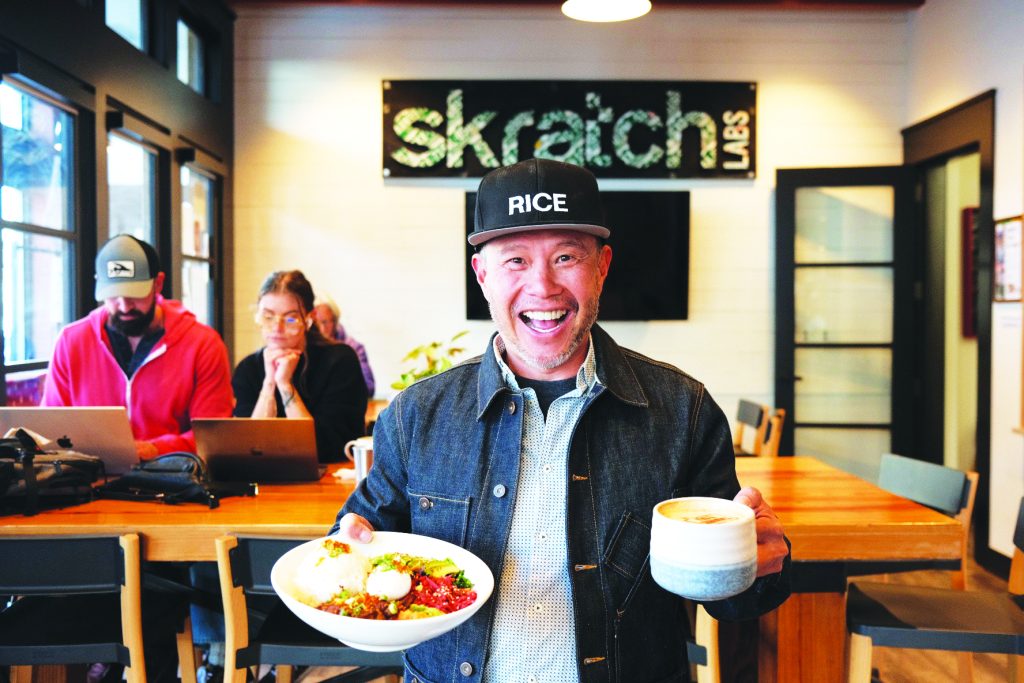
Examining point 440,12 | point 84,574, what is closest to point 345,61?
point 440,12

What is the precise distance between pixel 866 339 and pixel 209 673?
177 inches

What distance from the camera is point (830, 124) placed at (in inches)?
227

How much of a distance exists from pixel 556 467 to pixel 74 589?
1325 millimetres

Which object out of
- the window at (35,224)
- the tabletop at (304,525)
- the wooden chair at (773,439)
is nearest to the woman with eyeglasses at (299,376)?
the tabletop at (304,525)

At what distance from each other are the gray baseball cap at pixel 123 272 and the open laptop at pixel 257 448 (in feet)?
2.51

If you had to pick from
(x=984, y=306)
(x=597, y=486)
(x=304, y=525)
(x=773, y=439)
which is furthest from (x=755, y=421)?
(x=597, y=486)

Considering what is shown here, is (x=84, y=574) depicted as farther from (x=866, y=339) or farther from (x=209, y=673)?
(x=866, y=339)

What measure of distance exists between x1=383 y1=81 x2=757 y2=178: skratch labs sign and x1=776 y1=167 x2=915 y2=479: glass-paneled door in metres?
0.64

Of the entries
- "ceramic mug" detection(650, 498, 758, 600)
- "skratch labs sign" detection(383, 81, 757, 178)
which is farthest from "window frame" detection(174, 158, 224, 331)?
"ceramic mug" detection(650, 498, 758, 600)

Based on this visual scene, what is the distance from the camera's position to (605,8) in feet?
11.7

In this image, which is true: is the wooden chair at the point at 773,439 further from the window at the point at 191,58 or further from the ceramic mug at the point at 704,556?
the window at the point at 191,58

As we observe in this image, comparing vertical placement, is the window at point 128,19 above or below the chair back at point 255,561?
above

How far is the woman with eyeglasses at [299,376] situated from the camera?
3033mm

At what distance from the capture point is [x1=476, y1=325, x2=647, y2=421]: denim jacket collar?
1.34 metres
